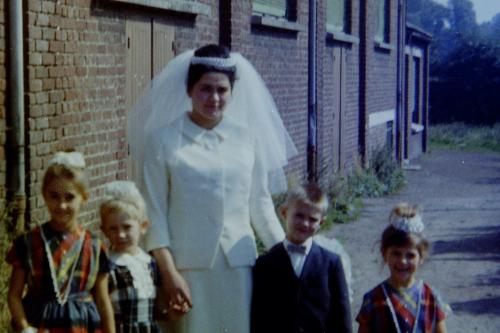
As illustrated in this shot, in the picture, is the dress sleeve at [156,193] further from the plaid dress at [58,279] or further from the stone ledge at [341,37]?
the stone ledge at [341,37]

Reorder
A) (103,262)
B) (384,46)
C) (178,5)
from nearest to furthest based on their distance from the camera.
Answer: (103,262) < (178,5) < (384,46)

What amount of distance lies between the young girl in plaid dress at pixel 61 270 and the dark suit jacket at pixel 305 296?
2.59 feet

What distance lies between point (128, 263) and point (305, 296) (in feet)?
2.72

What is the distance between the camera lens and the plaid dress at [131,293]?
3986mm

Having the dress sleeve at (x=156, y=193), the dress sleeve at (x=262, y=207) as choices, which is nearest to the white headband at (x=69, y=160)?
the dress sleeve at (x=156, y=193)

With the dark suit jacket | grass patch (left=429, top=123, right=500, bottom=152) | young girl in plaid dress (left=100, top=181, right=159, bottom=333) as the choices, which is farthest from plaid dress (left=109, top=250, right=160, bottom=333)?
grass patch (left=429, top=123, right=500, bottom=152)

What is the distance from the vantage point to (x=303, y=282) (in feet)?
13.9

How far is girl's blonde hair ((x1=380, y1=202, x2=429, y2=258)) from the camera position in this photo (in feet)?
14.1

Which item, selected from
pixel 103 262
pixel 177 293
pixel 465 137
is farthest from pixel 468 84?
pixel 103 262

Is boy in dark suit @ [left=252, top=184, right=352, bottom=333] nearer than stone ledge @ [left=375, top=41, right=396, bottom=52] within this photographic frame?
Yes

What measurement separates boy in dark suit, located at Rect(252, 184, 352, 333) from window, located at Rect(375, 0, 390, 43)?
53.1 ft

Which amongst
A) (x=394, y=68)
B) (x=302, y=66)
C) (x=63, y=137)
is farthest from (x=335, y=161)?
(x=63, y=137)

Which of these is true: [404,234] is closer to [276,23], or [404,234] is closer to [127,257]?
[127,257]

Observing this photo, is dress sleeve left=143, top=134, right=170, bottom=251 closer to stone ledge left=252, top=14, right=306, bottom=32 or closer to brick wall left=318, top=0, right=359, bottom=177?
stone ledge left=252, top=14, right=306, bottom=32
